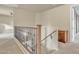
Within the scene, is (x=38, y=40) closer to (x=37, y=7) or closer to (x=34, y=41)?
(x=34, y=41)

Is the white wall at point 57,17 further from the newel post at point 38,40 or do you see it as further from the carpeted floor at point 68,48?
the carpeted floor at point 68,48

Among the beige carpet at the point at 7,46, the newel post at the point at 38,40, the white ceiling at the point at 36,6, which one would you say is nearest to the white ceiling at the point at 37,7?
the white ceiling at the point at 36,6

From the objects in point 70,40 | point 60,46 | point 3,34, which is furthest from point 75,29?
point 3,34

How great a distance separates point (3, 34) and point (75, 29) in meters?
0.93

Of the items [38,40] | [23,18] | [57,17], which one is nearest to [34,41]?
[38,40]

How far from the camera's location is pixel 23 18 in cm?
162

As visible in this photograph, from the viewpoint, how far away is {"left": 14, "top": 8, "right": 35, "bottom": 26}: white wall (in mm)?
1625

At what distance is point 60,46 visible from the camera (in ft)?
5.39

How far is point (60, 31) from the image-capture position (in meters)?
1.64

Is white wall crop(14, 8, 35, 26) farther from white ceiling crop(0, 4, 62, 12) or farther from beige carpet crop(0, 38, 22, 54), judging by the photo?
beige carpet crop(0, 38, 22, 54)

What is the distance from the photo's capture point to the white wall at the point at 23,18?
5.33 feet

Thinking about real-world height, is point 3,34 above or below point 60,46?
above
